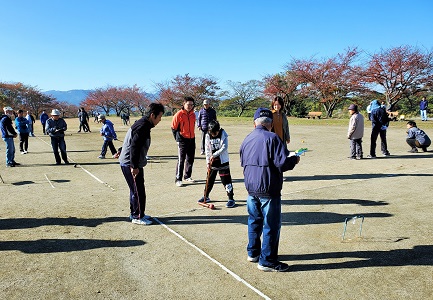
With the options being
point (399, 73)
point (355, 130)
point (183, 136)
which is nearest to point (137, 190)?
point (183, 136)

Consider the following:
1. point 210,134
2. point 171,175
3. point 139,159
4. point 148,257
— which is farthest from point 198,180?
point 148,257

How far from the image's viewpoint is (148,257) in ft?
13.5

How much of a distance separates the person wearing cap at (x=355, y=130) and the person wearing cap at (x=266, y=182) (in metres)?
7.65

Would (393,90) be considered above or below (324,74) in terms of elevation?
below

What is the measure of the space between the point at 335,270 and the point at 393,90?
94.4 feet

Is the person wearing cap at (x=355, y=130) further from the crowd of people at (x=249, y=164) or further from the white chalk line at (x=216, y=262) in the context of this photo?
the white chalk line at (x=216, y=262)

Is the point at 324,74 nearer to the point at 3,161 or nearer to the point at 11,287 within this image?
the point at 3,161

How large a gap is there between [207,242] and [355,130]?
7.75 metres

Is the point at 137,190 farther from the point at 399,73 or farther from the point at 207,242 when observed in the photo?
the point at 399,73

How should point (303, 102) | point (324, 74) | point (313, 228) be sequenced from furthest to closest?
1. point (303, 102)
2. point (324, 74)
3. point (313, 228)

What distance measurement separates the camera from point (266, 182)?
11.7 ft

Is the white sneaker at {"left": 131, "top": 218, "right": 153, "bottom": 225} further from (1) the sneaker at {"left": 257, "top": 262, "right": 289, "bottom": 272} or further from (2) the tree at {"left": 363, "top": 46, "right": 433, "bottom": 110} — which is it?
(2) the tree at {"left": 363, "top": 46, "right": 433, "bottom": 110}

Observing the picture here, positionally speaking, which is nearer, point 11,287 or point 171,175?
point 11,287

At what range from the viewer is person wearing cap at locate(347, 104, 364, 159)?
34.4ft
